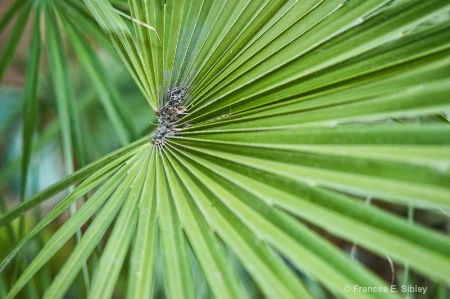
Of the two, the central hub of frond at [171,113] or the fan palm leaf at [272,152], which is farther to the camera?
the central hub of frond at [171,113]

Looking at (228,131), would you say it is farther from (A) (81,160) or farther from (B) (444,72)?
(A) (81,160)

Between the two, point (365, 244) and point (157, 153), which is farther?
point (157, 153)

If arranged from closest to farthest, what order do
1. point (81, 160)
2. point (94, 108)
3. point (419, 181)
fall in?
1. point (419, 181)
2. point (81, 160)
3. point (94, 108)

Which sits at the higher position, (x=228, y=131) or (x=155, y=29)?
(x=155, y=29)

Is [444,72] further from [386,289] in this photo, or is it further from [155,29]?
[155,29]

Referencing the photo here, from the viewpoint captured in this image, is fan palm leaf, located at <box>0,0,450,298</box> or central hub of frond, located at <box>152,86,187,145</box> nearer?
fan palm leaf, located at <box>0,0,450,298</box>

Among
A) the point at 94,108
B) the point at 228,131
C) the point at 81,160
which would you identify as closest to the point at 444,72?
the point at 228,131

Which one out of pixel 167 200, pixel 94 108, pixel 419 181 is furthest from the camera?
pixel 94 108

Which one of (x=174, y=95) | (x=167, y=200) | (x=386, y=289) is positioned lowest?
(x=386, y=289)
